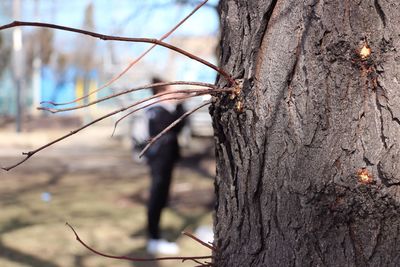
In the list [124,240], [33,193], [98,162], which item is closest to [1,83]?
[98,162]

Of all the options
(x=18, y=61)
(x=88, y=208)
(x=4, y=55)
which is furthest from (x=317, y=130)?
(x=4, y=55)

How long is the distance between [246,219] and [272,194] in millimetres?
144

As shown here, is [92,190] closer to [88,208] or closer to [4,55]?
[88,208]

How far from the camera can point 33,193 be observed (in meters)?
10.3

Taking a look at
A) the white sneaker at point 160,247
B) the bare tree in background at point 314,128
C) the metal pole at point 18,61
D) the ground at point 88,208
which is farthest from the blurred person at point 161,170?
the metal pole at point 18,61

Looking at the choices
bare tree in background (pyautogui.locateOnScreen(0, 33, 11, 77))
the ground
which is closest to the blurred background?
the ground

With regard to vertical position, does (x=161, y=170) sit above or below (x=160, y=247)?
above

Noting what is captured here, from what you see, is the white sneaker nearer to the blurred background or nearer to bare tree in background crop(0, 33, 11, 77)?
the blurred background

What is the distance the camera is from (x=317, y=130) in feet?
5.94

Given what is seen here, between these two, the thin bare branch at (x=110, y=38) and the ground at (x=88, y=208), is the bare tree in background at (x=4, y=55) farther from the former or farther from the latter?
the thin bare branch at (x=110, y=38)

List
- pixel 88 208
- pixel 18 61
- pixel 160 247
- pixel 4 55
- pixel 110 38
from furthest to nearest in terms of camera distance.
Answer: pixel 4 55 → pixel 18 61 → pixel 88 208 → pixel 160 247 → pixel 110 38

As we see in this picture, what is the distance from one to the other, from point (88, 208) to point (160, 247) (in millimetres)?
2572

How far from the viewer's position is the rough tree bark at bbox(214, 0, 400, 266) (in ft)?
5.75

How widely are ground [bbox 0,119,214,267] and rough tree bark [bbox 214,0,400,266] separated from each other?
4.53m
